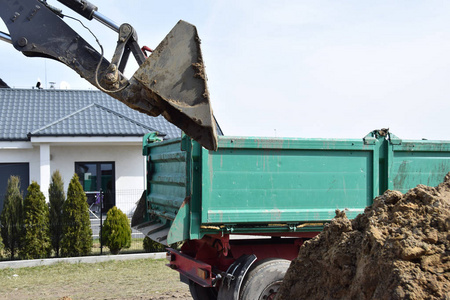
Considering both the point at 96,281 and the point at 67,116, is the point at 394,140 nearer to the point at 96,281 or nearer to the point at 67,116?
the point at 96,281

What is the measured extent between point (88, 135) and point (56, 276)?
7196 millimetres

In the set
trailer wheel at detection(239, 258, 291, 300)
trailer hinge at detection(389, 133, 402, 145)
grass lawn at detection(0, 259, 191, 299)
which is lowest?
grass lawn at detection(0, 259, 191, 299)

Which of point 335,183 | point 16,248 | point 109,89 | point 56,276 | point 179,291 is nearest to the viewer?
point 109,89

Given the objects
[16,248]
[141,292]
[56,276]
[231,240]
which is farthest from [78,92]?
[231,240]

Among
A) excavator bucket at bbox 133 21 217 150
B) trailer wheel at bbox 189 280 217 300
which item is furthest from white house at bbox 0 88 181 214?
excavator bucket at bbox 133 21 217 150

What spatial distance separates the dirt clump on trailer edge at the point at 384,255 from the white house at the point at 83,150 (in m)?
13.4

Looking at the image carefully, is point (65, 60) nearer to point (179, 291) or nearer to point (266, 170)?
point (266, 170)

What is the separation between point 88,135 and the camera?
16234 mm

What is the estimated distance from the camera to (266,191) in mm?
5410

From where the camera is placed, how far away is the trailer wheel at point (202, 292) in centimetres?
651

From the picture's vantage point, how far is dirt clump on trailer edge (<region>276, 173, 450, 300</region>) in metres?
2.77

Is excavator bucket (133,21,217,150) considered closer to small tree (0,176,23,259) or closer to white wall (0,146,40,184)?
small tree (0,176,23,259)

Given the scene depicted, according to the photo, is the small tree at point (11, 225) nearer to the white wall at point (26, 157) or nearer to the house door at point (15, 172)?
the white wall at point (26, 157)

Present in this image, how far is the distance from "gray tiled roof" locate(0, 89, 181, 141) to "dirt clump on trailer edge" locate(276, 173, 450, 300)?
13536mm
